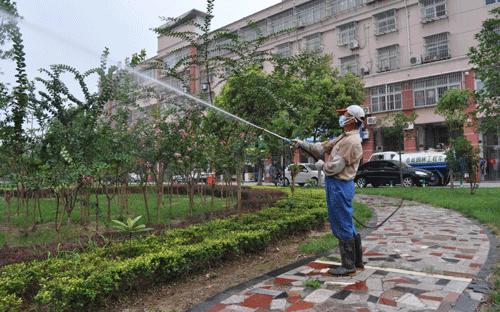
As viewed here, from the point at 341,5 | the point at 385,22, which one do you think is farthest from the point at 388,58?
the point at 341,5

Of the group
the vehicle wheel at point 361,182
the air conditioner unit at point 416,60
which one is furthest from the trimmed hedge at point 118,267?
the air conditioner unit at point 416,60

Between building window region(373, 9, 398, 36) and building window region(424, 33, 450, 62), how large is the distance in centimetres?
264

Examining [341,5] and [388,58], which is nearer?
[388,58]

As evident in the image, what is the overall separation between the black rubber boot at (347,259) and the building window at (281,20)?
96.3 feet

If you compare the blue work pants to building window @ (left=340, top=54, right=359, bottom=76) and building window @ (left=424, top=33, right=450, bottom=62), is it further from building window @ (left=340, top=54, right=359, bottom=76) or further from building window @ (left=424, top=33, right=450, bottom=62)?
building window @ (left=340, top=54, right=359, bottom=76)

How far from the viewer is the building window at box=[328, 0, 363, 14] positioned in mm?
27625

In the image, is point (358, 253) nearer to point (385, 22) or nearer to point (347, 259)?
point (347, 259)

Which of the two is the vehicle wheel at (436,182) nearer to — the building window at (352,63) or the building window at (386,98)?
the building window at (386,98)

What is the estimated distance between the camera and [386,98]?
26094 millimetres

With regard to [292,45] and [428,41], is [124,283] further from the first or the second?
[292,45]

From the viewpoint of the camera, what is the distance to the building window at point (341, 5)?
27625 millimetres

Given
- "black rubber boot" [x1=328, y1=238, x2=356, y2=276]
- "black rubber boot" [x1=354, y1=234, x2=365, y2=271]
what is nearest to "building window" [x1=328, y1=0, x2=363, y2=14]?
"black rubber boot" [x1=354, y1=234, x2=365, y2=271]

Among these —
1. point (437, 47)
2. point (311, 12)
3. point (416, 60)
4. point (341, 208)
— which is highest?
point (311, 12)

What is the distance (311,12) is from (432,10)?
9.74 metres
